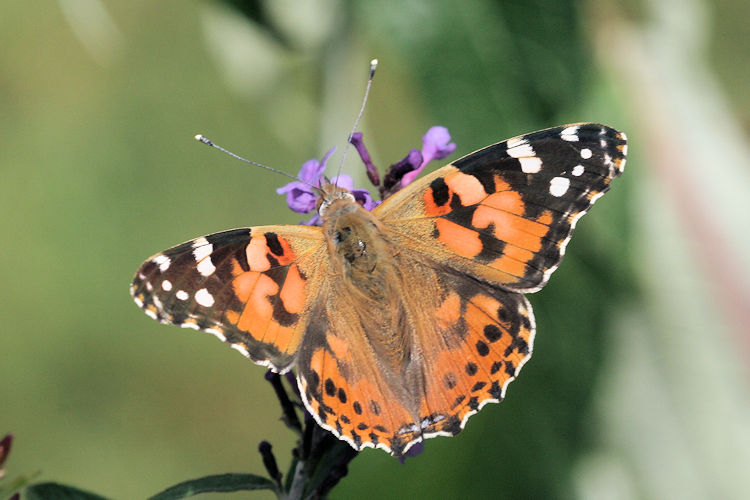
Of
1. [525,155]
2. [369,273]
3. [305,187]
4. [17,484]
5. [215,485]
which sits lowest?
[215,485]

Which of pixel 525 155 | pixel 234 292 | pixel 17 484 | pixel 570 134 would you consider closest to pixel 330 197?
pixel 234 292

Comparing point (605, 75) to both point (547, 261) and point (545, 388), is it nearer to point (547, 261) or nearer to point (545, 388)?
point (547, 261)

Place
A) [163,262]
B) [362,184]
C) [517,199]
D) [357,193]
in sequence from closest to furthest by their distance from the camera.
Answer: [163,262]
[517,199]
[357,193]
[362,184]

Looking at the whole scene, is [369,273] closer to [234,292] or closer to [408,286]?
[408,286]

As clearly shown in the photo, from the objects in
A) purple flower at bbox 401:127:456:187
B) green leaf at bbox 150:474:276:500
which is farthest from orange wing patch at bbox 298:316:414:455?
purple flower at bbox 401:127:456:187

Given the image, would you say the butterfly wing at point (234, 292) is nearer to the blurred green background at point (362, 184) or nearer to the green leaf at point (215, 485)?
the green leaf at point (215, 485)

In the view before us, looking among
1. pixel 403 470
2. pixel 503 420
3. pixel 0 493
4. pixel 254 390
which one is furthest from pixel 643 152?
pixel 254 390

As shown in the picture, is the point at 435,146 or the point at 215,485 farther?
the point at 435,146

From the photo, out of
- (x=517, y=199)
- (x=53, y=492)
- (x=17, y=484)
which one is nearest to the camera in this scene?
(x=17, y=484)

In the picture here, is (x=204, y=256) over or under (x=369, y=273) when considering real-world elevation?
over
